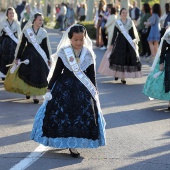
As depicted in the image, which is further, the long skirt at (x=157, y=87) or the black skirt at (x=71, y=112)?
the long skirt at (x=157, y=87)

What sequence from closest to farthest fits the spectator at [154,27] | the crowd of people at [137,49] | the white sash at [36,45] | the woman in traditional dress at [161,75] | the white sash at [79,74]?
the white sash at [79,74] < the woman in traditional dress at [161,75] < the crowd of people at [137,49] < the white sash at [36,45] < the spectator at [154,27]

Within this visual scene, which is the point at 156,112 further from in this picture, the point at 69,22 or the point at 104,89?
the point at 69,22

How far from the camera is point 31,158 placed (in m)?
8.50

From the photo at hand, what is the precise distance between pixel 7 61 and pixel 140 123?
5.30 metres

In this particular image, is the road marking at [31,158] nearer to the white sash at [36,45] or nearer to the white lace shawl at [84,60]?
the white lace shawl at [84,60]

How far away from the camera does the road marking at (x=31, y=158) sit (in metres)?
8.09

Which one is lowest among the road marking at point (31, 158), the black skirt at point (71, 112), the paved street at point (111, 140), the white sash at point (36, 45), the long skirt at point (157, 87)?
the paved street at point (111, 140)

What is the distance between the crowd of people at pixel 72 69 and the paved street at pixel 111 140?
25 centimetres

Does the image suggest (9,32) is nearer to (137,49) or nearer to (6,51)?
(6,51)

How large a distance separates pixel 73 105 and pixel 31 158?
797 millimetres

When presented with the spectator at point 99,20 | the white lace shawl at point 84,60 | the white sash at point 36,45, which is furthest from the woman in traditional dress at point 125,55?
the spectator at point 99,20

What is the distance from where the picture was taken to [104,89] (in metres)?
15.2

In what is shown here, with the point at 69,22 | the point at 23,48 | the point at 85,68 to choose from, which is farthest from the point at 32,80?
the point at 69,22

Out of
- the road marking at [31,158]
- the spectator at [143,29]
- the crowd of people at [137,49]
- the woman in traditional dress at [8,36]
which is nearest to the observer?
the road marking at [31,158]
